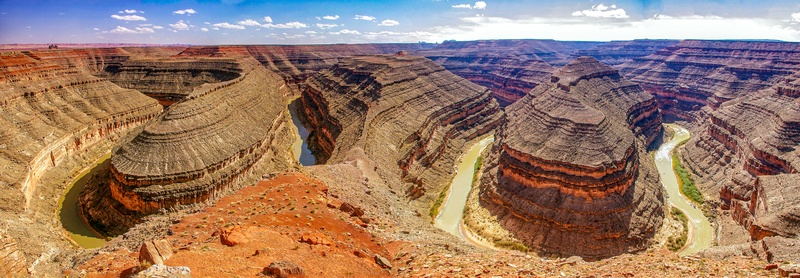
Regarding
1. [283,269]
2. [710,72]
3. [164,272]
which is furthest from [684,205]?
[710,72]

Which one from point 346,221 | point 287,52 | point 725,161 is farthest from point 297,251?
point 287,52

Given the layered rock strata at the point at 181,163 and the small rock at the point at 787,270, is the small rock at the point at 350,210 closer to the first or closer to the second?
the layered rock strata at the point at 181,163

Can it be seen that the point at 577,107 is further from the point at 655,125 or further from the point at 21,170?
the point at 21,170

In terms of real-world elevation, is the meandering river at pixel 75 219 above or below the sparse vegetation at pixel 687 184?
above

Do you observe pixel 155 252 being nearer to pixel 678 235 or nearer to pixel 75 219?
pixel 75 219

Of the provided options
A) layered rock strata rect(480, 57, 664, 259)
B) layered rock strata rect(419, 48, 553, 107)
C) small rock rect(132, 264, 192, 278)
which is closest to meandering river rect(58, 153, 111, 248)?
small rock rect(132, 264, 192, 278)

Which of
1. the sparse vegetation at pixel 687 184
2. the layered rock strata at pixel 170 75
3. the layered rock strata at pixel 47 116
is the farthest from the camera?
the layered rock strata at pixel 170 75

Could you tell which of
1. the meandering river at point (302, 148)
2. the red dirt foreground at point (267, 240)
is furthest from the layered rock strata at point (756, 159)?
the meandering river at point (302, 148)
